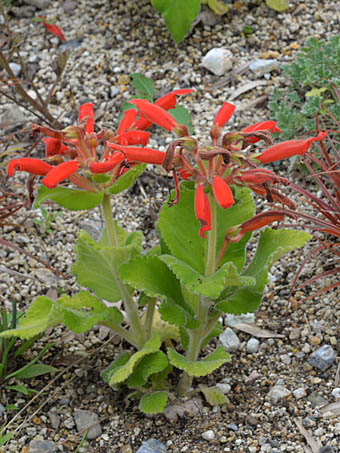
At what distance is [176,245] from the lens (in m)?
1.95

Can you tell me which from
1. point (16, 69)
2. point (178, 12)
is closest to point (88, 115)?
point (178, 12)

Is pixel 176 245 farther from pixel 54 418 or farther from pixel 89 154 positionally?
pixel 54 418

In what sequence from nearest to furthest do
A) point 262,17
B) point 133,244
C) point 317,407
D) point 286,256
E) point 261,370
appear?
point 133,244 < point 317,407 < point 261,370 < point 286,256 < point 262,17

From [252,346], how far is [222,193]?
105 centimetres

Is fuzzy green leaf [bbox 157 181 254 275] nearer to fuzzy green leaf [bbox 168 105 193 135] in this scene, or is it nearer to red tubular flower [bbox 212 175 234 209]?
red tubular flower [bbox 212 175 234 209]

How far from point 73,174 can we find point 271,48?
221 centimetres

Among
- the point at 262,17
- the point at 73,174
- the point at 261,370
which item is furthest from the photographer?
the point at 262,17

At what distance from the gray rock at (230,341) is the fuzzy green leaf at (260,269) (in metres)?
0.52

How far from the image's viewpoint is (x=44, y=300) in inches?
79.6

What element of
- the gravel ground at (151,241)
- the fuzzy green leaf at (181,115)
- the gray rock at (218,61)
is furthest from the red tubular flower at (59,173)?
the gray rock at (218,61)

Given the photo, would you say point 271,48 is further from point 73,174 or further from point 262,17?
point 73,174

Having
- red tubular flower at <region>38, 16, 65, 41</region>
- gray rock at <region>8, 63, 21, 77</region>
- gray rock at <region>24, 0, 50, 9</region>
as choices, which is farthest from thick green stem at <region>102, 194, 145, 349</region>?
gray rock at <region>24, 0, 50, 9</region>

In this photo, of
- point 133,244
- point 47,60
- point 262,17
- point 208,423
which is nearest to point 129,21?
point 47,60

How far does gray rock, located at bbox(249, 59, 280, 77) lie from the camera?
345 centimetres
